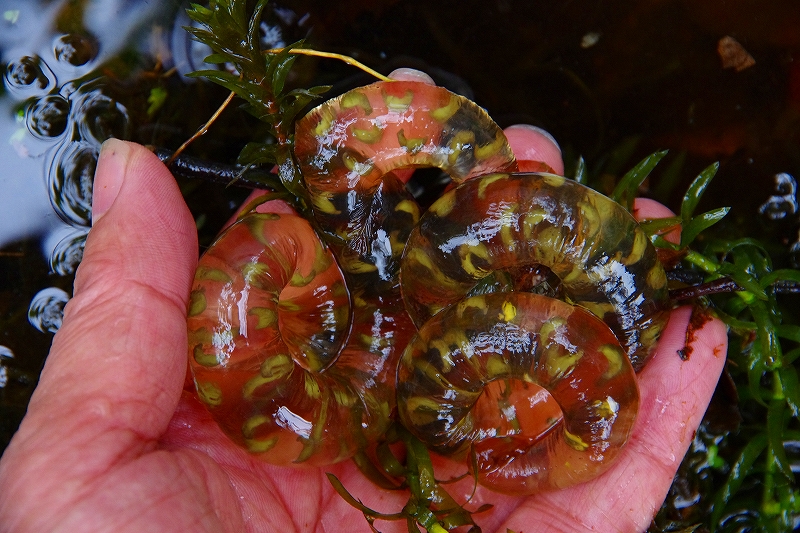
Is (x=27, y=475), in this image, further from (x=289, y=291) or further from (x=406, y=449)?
(x=406, y=449)

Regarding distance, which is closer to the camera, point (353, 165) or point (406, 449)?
point (353, 165)

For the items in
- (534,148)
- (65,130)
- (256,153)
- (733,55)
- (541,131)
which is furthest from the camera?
(733,55)

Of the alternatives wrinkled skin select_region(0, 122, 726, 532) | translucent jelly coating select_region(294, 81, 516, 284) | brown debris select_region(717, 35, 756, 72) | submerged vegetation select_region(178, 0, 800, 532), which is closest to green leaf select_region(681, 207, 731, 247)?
submerged vegetation select_region(178, 0, 800, 532)

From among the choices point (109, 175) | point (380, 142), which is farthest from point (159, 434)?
point (380, 142)

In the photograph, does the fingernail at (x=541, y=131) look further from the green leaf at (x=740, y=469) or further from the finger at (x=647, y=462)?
the green leaf at (x=740, y=469)

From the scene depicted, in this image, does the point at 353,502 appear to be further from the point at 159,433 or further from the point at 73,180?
the point at 73,180

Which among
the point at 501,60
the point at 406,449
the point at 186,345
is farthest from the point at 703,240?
the point at 186,345

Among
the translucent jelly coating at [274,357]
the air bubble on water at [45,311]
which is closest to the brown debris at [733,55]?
the translucent jelly coating at [274,357]
